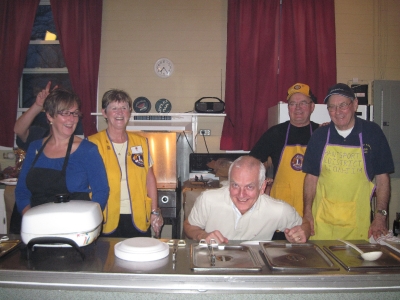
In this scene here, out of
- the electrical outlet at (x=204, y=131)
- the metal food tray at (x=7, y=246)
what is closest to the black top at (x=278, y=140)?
the electrical outlet at (x=204, y=131)

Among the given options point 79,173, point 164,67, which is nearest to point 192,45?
point 164,67

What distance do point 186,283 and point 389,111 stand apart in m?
4.21

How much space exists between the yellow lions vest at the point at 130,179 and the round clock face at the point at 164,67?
2433 millimetres

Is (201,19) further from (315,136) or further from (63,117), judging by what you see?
(63,117)

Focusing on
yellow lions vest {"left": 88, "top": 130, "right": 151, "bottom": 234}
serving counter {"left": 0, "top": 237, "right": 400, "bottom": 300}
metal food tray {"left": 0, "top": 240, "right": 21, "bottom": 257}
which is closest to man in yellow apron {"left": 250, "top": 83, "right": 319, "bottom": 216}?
yellow lions vest {"left": 88, "top": 130, "right": 151, "bottom": 234}

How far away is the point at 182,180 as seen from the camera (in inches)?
176

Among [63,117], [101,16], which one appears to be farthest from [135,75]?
[63,117]

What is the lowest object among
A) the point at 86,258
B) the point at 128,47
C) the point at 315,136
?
the point at 86,258

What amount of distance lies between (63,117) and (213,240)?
107 cm

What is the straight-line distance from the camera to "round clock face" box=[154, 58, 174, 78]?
4.58 meters

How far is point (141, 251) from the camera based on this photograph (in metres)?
1.18

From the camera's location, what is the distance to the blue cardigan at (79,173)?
1764 millimetres

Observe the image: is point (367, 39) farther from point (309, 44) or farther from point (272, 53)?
point (272, 53)

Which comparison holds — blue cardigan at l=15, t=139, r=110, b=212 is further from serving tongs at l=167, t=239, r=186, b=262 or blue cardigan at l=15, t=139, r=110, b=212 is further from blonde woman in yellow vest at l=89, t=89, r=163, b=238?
serving tongs at l=167, t=239, r=186, b=262
